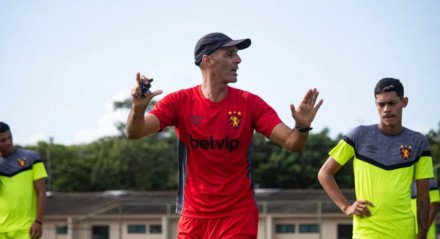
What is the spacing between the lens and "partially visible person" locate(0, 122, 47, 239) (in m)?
12.0

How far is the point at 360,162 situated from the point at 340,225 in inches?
1229

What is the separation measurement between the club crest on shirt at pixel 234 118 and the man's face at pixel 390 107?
1835 millimetres

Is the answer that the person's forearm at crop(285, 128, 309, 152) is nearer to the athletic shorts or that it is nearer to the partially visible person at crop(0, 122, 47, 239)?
the partially visible person at crop(0, 122, 47, 239)

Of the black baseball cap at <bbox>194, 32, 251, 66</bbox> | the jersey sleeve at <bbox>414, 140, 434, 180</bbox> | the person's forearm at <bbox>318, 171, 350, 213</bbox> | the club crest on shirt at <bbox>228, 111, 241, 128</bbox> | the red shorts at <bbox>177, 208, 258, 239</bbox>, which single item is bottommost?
the red shorts at <bbox>177, 208, 258, 239</bbox>

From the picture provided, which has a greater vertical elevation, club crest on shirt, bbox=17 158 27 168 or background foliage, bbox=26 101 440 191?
background foliage, bbox=26 101 440 191

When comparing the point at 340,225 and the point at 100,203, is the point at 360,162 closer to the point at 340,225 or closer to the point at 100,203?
the point at 340,225

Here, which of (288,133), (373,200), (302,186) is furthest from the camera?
(302,186)

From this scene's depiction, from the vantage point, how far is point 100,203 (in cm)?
5791

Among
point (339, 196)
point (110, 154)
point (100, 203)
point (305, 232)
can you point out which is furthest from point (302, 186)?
point (339, 196)

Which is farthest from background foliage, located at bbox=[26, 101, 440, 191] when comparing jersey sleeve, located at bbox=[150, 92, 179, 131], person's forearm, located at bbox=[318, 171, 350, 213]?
jersey sleeve, located at bbox=[150, 92, 179, 131]

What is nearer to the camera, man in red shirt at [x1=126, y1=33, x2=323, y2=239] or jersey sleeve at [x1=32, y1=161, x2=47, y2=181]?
man in red shirt at [x1=126, y1=33, x2=323, y2=239]

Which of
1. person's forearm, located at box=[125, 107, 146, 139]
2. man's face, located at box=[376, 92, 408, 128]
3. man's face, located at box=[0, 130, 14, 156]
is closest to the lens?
person's forearm, located at box=[125, 107, 146, 139]

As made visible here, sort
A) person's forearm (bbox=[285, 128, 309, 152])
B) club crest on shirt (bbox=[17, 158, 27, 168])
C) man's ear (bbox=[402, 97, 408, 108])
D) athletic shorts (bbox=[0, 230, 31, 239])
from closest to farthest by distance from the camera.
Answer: person's forearm (bbox=[285, 128, 309, 152]) < man's ear (bbox=[402, 97, 408, 108]) < athletic shorts (bbox=[0, 230, 31, 239]) < club crest on shirt (bbox=[17, 158, 27, 168])

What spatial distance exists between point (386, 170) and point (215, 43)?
7.61 ft
